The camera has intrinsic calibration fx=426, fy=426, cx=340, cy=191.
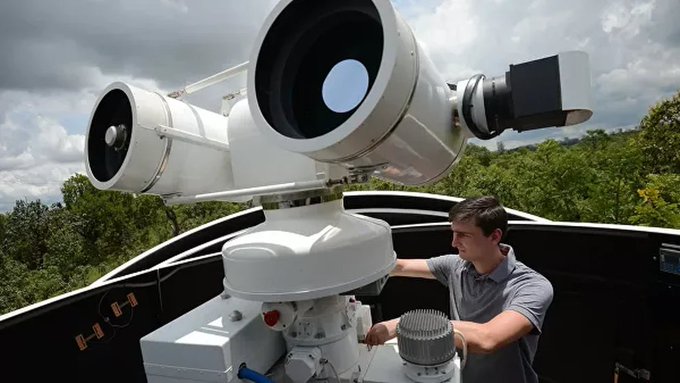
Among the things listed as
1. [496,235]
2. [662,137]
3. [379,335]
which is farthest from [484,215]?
[662,137]

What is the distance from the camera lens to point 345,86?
1065mm

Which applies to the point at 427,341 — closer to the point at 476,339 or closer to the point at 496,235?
the point at 476,339

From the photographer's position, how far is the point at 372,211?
4.66 metres

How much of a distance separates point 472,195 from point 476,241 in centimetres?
1016

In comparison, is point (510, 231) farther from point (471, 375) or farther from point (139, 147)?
point (139, 147)

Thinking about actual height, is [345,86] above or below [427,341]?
above

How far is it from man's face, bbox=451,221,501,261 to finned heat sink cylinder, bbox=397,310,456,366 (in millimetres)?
640

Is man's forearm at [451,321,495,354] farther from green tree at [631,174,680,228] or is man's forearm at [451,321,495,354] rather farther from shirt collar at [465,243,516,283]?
green tree at [631,174,680,228]

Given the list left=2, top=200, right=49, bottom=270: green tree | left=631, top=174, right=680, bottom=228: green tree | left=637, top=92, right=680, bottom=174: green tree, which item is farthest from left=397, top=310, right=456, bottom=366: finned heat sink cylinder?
left=2, top=200, right=49, bottom=270: green tree

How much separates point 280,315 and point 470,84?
851 millimetres

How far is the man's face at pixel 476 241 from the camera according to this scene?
1.83 metres

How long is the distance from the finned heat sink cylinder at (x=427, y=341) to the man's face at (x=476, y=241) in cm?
64

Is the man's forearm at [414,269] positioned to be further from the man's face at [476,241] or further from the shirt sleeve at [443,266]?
the man's face at [476,241]

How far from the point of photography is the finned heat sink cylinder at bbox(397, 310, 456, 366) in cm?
118
